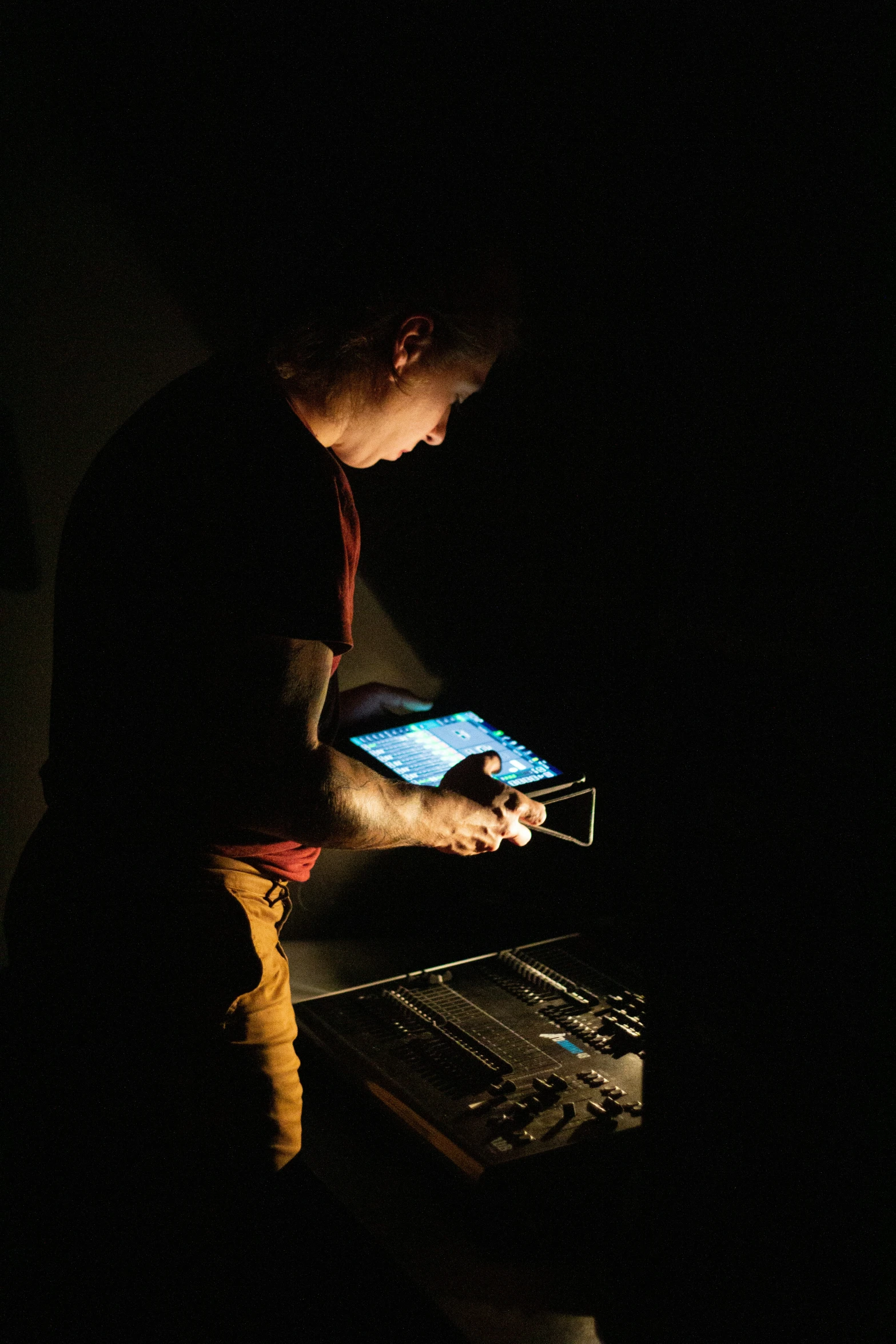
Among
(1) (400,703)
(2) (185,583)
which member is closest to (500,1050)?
(1) (400,703)

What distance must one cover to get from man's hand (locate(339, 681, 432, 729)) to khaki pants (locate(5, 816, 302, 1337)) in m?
0.50

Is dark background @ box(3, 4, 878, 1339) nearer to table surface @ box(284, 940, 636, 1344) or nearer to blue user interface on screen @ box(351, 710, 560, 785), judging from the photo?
blue user interface on screen @ box(351, 710, 560, 785)

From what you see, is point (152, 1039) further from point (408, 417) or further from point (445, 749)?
point (408, 417)

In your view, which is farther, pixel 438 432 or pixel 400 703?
pixel 400 703

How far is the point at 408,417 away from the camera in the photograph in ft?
4.99

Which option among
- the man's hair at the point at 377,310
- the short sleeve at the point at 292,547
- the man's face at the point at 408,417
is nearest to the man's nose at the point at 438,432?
the man's face at the point at 408,417

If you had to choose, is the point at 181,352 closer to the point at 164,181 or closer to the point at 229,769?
the point at 164,181

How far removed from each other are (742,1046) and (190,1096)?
0.75 meters

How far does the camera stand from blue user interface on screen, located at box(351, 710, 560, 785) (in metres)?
1.66

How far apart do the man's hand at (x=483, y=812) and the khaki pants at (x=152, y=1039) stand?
26 cm

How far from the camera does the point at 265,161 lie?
1.97 metres

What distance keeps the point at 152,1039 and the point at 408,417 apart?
2.99 ft

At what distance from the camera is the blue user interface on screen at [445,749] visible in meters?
1.66

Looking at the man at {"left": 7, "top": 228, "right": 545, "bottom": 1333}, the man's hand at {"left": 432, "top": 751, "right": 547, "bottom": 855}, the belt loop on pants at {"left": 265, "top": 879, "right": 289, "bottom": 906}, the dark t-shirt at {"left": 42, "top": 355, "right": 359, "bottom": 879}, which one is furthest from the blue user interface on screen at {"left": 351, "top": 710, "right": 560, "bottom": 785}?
the dark t-shirt at {"left": 42, "top": 355, "right": 359, "bottom": 879}
